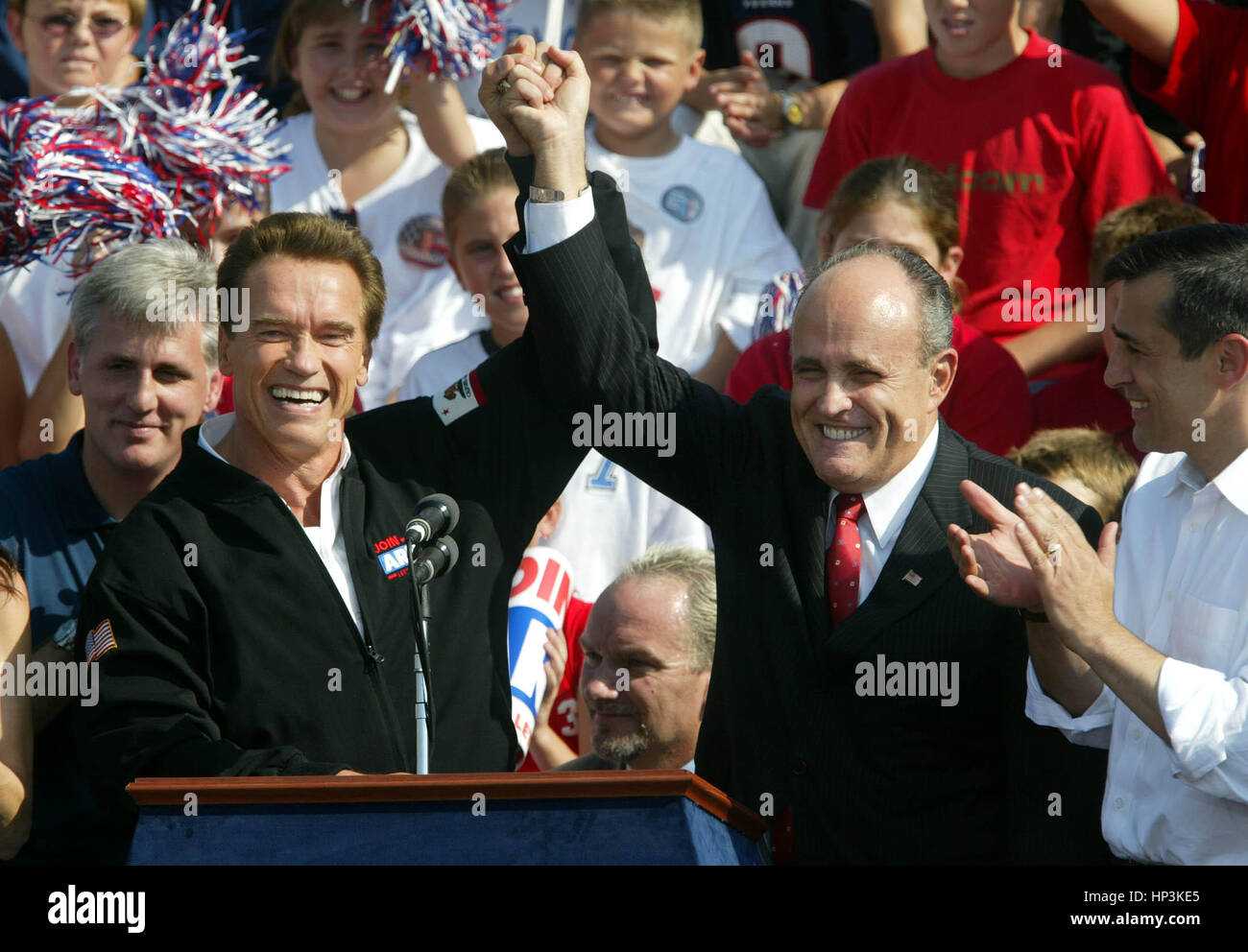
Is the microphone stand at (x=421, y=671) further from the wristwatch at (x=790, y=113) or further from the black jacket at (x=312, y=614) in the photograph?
the wristwatch at (x=790, y=113)

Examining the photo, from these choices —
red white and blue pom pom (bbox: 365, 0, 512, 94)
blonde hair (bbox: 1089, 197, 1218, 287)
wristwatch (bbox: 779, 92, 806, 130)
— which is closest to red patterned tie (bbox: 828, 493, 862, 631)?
blonde hair (bbox: 1089, 197, 1218, 287)

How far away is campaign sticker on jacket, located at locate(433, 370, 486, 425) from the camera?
152 inches

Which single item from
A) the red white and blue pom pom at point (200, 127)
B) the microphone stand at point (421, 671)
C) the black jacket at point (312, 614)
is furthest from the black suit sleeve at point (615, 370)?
the red white and blue pom pom at point (200, 127)

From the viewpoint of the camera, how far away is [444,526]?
330 cm

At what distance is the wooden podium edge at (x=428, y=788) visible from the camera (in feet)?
8.70

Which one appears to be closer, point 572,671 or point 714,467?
point 714,467

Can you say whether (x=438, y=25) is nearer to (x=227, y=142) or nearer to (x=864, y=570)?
(x=227, y=142)

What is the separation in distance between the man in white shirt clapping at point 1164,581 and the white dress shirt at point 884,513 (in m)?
0.33

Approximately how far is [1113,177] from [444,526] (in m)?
3.28

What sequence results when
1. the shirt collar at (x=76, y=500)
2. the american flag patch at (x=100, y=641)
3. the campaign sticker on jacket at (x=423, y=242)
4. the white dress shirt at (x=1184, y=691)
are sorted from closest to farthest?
the white dress shirt at (x=1184, y=691) < the american flag patch at (x=100, y=641) < the shirt collar at (x=76, y=500) < the campaign sticker on jacket at (x=423, y=242)

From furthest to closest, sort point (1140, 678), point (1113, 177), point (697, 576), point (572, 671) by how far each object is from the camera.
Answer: point (1113, 177) → point (572, 671) → point (697, 576) → point (1140, 678)

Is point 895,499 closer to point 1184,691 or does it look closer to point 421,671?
point 1184,691

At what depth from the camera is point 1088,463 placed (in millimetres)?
4531
